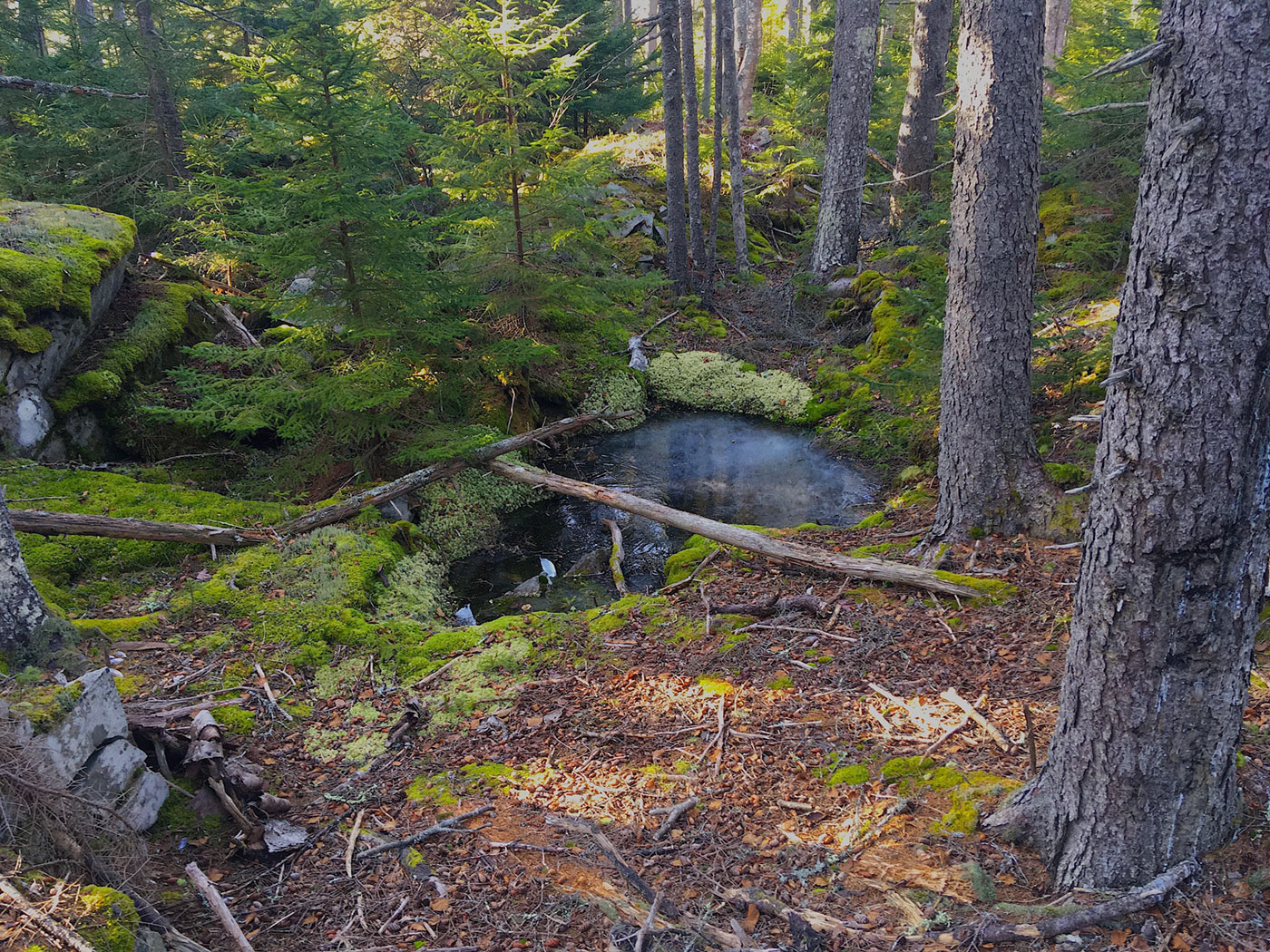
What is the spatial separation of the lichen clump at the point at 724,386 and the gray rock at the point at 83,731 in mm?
10971

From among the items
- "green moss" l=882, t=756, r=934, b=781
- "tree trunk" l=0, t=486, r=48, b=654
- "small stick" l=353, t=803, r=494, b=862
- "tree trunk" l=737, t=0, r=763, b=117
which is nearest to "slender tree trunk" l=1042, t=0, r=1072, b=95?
"tree trunk" l=737, t=0, r=763, b=117

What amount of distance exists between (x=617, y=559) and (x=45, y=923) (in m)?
6.67

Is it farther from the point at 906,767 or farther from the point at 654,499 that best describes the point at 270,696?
the point at 654,499

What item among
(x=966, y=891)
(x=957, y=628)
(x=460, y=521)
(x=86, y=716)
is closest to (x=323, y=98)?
(x=460, y=521)

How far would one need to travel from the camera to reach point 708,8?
925 inches

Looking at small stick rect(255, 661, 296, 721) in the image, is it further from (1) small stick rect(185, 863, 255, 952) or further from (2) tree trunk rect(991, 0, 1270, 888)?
(2) tree trunk rect(991, 0, 1270, 888)

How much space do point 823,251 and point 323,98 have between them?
11.5 metres

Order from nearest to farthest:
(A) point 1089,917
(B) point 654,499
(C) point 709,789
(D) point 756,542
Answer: (A) point 1089,917
(C) point 709,789
(D) point 756,542
(B) point 654,499

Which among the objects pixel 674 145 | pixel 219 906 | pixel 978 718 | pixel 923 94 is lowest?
pixel 219 906

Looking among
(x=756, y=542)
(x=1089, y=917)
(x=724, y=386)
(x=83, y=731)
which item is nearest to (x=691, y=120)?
(x=724, y=386)

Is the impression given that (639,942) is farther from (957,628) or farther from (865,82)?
(865,82)

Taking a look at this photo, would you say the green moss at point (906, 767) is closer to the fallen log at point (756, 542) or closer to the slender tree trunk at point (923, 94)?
the fallen log at point (756, 542)

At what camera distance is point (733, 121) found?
16.8 metres

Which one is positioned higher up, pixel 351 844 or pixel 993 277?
pixel 993 277
